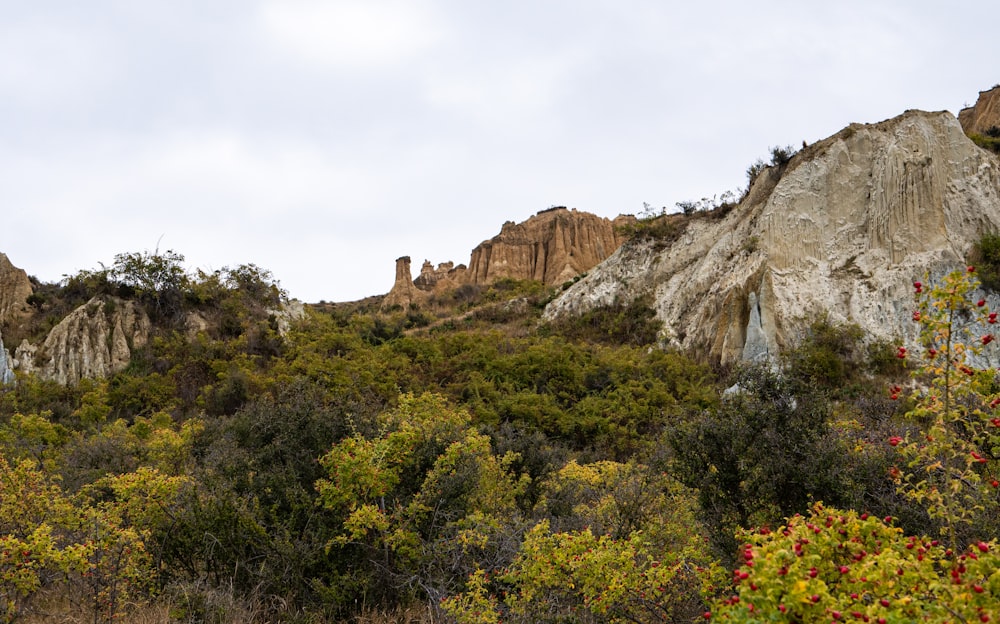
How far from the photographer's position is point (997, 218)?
2320 cm

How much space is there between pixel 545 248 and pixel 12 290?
138 ft

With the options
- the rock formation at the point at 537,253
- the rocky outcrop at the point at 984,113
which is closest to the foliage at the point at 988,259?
the rocky outcrop at the point at 984,113

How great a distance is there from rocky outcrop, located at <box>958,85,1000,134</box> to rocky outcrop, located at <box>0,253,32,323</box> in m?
57.9

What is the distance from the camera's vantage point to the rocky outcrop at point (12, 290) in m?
27.8

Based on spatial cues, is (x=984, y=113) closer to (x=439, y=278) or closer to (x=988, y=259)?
(x=988, y=259)

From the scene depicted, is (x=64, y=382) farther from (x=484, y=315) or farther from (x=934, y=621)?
(x=934, y=621)

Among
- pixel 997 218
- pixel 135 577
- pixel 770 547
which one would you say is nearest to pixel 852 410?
pixel 770 547

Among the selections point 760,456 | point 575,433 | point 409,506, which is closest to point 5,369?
point 575,433

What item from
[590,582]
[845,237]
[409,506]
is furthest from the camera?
[845,237]

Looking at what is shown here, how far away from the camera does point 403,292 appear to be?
176 feet

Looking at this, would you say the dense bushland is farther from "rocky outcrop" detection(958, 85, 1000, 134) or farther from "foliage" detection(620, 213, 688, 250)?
"rocky outcrop" detection(958, 85, 1000, 134)

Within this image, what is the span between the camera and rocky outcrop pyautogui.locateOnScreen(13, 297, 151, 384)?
24500mm

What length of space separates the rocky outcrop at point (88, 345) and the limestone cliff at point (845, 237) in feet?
79.9

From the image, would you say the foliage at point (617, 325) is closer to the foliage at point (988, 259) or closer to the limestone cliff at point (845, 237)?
the limestone cliff at point (845, 237)
